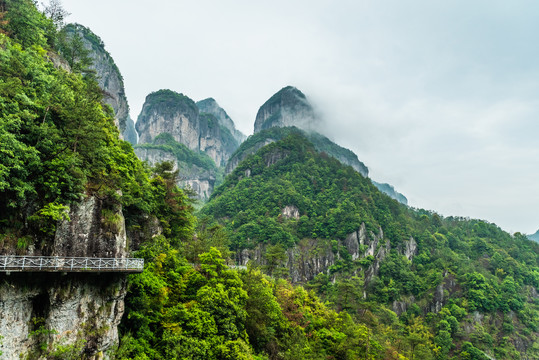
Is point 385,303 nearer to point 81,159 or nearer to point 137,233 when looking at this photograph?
point 137,233

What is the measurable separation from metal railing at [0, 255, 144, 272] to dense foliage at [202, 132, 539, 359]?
1281 inches

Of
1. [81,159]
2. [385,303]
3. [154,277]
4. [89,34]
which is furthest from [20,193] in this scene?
[89,34]

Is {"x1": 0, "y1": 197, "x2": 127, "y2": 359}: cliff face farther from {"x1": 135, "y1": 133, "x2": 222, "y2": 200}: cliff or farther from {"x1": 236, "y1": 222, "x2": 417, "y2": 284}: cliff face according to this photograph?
{"x1": 135, "y1": 133, "x2": 222, "y2": 200}: cliff

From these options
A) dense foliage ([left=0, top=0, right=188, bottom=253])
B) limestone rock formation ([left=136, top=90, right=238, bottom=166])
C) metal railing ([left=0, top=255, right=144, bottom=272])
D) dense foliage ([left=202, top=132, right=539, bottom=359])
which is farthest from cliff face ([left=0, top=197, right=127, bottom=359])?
limestone rock formation ([left=136, top=90, right=238, bottom=166])

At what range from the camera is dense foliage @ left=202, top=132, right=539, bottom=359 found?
230 ft

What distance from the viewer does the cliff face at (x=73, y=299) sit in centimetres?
1490

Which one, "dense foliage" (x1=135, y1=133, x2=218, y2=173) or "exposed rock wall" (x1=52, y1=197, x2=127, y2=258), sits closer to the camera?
"exposed rock wall" (x1=52, y1=197, x2=127, y2=258)

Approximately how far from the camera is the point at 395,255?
92.8 metres

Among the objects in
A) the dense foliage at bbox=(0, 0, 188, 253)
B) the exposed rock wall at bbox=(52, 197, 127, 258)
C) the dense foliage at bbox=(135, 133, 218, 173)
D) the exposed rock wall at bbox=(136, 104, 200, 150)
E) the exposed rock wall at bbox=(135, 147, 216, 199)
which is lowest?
the exposed rock wall at bbox=(52, 197, 127, 258)

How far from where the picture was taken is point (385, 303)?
77.9 metres

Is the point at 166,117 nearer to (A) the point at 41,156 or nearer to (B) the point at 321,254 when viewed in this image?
(B) the point at 321,254

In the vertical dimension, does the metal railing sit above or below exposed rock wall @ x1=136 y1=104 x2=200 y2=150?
below

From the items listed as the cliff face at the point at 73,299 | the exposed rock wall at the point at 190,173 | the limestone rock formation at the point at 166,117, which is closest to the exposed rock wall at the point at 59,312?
the cliff face at the point at 73,299

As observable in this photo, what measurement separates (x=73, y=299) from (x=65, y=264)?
7.61 feet
